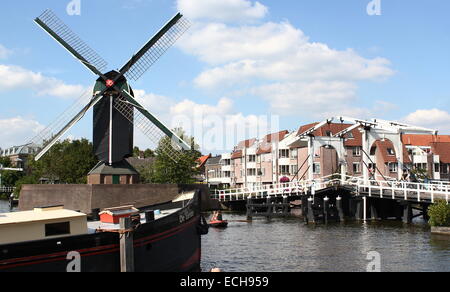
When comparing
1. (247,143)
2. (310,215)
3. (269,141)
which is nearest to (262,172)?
(269,141)

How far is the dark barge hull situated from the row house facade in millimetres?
40886

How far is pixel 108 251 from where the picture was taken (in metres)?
17.0

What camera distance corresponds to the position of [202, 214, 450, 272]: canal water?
Answer: 24.9 metres

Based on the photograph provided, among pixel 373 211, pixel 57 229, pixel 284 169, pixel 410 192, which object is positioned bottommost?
pixel 373 211

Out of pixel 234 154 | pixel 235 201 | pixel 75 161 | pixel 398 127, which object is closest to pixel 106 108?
pixel 398 127

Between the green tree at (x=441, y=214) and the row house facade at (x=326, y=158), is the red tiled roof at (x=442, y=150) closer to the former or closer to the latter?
the row house facade at (x=326, y=158)

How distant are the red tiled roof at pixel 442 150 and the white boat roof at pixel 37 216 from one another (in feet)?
264

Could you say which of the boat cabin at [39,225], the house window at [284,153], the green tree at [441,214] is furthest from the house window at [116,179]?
the house window at [284,153]

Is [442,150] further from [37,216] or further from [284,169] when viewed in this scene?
[37,216]

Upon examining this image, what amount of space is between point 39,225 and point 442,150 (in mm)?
83425

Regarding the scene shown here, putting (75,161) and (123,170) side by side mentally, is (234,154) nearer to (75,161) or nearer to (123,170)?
Result: (75,161)

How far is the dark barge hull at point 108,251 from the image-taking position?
15.1 meters
